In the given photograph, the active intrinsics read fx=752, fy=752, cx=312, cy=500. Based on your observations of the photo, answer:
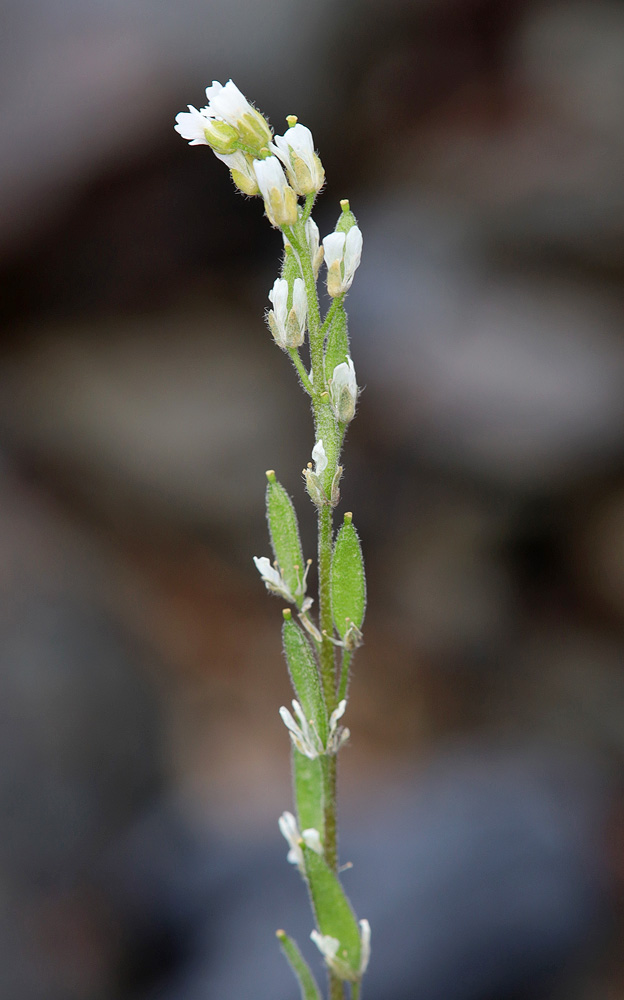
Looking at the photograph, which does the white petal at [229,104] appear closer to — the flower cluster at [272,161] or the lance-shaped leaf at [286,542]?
the flower cluster at [272,161]

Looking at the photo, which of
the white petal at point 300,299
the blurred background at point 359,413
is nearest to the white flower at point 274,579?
the white petal at point 300,299

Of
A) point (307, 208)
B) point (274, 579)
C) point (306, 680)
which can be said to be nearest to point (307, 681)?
point (306, 680)

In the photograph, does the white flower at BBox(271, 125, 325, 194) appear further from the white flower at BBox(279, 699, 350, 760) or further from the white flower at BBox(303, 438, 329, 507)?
the white flower at BBox(279, 699, 350, 760)

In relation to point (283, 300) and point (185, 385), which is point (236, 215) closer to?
point (185, 385)

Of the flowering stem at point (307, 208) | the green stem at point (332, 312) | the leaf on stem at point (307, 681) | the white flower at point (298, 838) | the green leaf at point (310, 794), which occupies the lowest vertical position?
the white flower at point (298, 838)

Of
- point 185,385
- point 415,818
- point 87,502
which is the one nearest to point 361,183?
point 185,385

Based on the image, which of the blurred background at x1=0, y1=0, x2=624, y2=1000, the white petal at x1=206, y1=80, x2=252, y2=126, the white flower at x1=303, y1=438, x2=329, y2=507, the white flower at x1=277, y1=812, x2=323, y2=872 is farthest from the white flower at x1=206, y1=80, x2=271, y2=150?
the blurred background at x1=0, y1=0, x2=624, y2=1000

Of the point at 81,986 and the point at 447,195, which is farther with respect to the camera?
the point at 447,195
